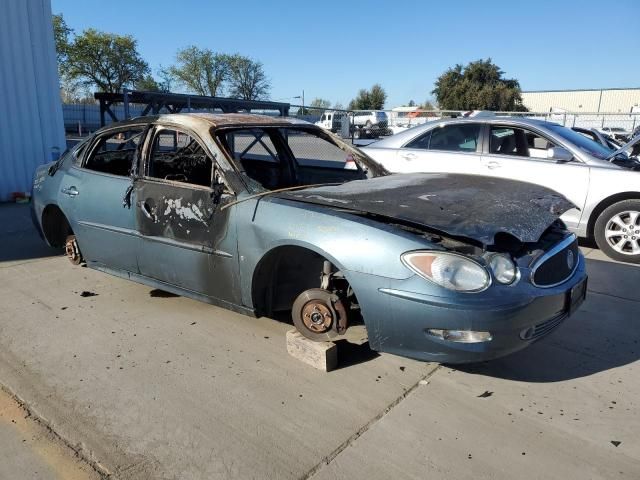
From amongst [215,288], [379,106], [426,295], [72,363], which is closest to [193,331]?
[215,288]

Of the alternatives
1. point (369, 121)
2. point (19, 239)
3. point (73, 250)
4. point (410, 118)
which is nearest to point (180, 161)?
point (73, 250)

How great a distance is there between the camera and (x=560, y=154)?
580 cm

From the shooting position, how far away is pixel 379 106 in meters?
77.2

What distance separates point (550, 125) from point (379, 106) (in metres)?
73.8

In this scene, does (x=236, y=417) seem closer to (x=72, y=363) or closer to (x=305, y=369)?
(x=305, y=369)

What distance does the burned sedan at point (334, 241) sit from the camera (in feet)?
8.38

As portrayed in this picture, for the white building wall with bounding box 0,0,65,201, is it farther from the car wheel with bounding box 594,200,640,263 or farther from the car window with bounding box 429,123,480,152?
the car wheel with bounding box 594,200,640,263

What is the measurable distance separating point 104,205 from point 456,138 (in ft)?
14.7

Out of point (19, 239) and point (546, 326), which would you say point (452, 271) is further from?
point (19, 239)

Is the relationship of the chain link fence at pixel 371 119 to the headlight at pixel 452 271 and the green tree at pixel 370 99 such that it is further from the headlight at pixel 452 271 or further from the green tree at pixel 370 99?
the green tree at pixel 370 99

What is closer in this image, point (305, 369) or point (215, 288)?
point (305, 369)

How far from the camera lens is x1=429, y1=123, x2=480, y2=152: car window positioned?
6445mm

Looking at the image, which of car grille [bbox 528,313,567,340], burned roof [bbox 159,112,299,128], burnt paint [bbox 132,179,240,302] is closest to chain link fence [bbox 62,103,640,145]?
burned roof [bbox 159,112,299,128]

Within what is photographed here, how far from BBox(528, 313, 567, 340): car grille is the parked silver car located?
2.68 metres
